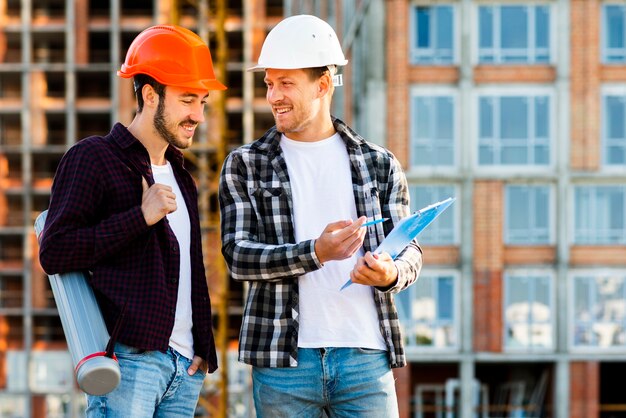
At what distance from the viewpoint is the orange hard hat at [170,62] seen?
3.80 m

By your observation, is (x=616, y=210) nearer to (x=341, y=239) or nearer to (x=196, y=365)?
(x=196, y=365)

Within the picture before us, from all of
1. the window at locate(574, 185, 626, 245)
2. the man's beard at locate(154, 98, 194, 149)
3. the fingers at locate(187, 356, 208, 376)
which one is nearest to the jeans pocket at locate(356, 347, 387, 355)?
the fingers at locate(187, 356, 208, 376)

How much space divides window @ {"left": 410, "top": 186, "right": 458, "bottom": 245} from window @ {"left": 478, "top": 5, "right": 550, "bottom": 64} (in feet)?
12.6

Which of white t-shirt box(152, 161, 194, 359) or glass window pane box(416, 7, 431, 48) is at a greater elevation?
glass window pane box(416, 7, 431, 48)

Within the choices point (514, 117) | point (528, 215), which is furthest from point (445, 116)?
point (528, 215)

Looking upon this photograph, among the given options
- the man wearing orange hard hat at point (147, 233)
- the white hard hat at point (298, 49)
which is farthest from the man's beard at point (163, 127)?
the white hard hat at point (298, 49)

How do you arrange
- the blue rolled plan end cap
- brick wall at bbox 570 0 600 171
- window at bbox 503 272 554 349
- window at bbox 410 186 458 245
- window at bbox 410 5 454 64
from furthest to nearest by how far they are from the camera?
window at bbox 503 272 554 349, window at bbox 410 5 454 64, window at bbox 410 186 458 245, brick wall at bbox 570 0 600 171, the blue rolled plan end cap

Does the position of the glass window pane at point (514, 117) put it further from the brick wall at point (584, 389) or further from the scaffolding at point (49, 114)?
the scaffolding at point (49, 114)

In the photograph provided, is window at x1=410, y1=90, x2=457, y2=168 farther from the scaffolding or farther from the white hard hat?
the scaffolding

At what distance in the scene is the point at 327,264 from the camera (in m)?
3.91

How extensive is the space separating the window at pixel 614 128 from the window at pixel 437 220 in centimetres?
451

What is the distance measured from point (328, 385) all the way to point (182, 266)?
671mm

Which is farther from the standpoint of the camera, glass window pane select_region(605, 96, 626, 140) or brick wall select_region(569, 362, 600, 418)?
brick wall select_region(569, 362, 600, 418)

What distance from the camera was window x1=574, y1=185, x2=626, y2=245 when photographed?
30.1m
